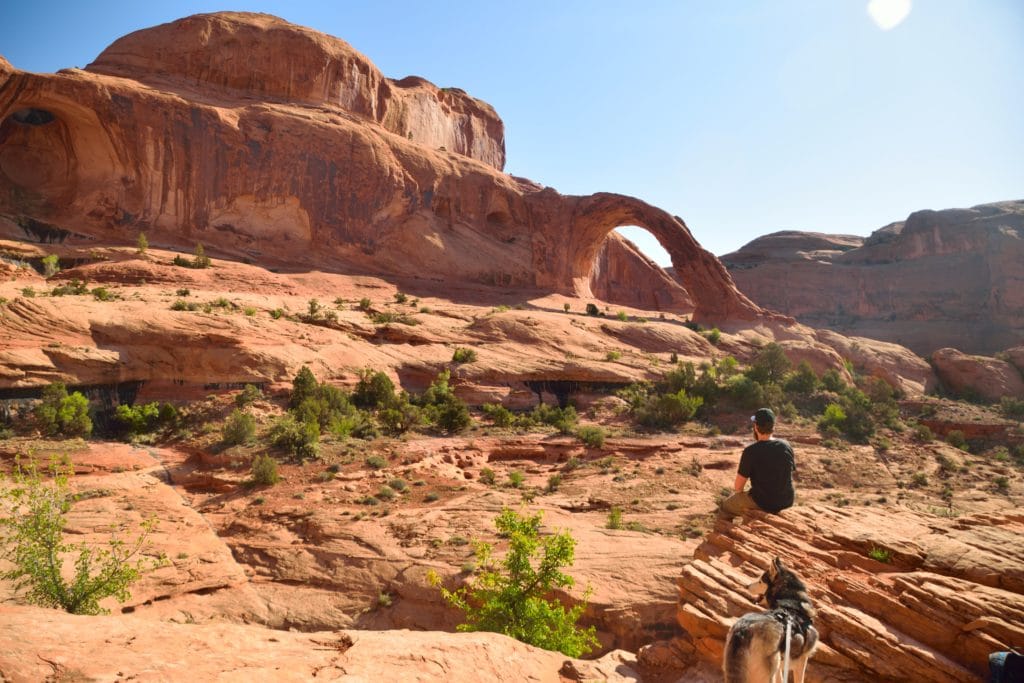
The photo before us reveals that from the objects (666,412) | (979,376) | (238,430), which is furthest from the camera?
(979,376)

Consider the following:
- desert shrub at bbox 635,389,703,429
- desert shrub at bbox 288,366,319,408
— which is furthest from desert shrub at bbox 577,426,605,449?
desert shrub at bbox 288,366,319,408

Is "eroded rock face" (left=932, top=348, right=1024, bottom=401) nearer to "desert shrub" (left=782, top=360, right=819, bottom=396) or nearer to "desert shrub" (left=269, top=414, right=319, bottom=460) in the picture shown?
"desert shrub" (left=782, top=360, right=819, bottom=396)

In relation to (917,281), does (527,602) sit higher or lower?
lower

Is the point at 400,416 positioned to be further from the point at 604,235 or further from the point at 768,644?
the point at 604,235

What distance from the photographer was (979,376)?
3322 centimetres

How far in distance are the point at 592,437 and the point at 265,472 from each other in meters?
9.25

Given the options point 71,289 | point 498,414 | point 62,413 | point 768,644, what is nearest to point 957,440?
point 498,414

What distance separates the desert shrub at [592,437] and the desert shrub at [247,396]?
9811 millimetres

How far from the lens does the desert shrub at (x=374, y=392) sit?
1826cm

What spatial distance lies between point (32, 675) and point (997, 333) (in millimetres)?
58664

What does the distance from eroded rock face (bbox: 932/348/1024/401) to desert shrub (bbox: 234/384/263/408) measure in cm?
3830

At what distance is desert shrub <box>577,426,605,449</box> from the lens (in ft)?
56.0

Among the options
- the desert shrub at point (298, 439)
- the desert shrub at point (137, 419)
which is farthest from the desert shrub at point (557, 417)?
the desert shrub at point (137, 419)

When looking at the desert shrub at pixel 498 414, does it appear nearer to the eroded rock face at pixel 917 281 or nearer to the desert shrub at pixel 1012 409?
the desert shrub at pixel 1012 409
